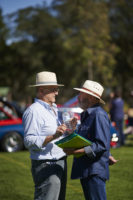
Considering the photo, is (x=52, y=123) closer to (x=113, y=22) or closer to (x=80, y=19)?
(x=80, y=19)

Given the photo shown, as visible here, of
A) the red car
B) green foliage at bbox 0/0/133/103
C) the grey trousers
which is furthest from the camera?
green foliage at bbox 0/0/133/103

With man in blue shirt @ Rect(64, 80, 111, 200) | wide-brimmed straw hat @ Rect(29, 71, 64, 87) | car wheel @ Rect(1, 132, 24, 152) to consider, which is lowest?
car wheel @ Rect(1, 132, 24, 152)

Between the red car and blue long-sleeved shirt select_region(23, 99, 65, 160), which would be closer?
blue long-sleeved shirt select_region(23, 99, 65, 160)

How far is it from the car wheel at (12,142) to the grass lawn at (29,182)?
1.45m

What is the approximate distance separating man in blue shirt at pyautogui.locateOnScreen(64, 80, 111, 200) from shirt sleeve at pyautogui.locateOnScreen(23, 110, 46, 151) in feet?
0.92

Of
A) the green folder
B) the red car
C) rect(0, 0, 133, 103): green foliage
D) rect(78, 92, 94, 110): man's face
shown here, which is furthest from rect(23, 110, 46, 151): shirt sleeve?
rect(0, 0, 133, 103): green foliage

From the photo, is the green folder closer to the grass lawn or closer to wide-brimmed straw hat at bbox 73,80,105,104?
wide-brimmed straw hat at bbox 73,80,105,104

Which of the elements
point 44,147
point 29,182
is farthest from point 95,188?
point 29,182

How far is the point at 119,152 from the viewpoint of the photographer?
12.8 metres

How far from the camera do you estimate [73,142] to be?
3.90 m

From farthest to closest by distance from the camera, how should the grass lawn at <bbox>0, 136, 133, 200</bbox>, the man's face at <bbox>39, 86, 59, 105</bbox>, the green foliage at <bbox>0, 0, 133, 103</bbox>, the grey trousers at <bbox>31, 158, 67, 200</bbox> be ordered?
the green foliage at <bbox>0, 0, 133, 103</bbox>
the grass lawn at <bbox>0, 136, 133, 200</bbox>
the man's face at <bbox>39, 86, 59, 105</bbox>
the grey trousers at <bbox>31, 158, 67, 200</bbox>

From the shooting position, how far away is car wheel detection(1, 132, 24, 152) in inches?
521

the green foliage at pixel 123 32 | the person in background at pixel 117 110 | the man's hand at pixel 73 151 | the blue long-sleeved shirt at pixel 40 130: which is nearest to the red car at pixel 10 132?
the person in background at pixel 117 110

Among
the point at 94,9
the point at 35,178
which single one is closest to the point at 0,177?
the point at 35,178
